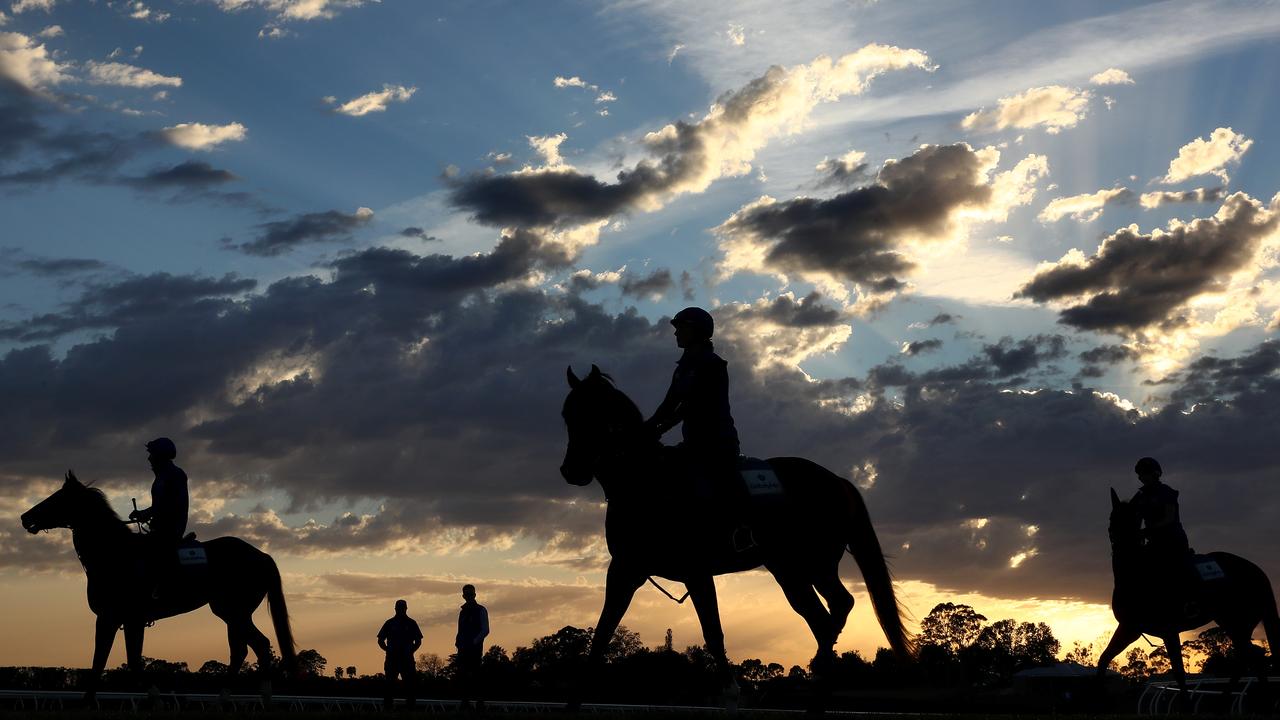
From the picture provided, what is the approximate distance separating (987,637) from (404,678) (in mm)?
114235

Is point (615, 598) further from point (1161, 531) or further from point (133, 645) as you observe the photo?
point (1161, 531)

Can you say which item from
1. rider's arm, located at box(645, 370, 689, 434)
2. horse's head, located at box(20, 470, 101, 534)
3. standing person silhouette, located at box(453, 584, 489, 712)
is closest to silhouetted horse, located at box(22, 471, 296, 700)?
horse's head, located at box(20, 470, 101, 534)

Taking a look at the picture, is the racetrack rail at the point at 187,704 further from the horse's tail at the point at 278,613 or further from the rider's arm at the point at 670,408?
the rider's arm at the point at 670,408

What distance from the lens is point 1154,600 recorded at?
20625 millimetres

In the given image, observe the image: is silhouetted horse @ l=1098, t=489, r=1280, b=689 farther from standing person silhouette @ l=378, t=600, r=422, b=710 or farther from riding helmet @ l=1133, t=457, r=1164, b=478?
standing person silhouette @ l=378, t=600, r=422, b=710

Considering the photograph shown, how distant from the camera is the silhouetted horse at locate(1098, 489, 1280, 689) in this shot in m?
20.5

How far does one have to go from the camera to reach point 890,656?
14234 mm

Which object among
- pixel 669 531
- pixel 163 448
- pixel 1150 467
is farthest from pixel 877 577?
pixel 163 448

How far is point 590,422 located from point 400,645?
562 inches

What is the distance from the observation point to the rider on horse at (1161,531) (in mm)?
19922

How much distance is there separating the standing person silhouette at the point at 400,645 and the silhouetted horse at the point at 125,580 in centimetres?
435

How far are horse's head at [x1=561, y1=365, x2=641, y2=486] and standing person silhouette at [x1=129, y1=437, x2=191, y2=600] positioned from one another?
844 centimetres

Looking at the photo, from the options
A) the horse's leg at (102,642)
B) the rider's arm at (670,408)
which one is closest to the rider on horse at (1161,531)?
the rider's arm at (670,408)

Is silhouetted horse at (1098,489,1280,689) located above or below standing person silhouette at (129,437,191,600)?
below
